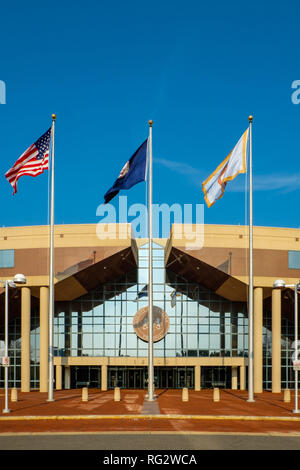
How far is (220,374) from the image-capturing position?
49125 millimetres

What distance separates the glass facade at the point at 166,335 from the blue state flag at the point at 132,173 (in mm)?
19819

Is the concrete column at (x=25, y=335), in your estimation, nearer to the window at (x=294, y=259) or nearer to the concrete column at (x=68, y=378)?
the concrete column at (x=68, y=378)

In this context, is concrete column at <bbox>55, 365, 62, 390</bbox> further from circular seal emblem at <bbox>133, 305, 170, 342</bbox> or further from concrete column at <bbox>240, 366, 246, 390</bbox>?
concrete column at <bbox>240, 366, 246, 390</bbox>

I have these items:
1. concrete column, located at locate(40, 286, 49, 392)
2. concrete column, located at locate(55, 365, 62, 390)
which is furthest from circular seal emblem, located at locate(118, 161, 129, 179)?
concrete column, located at locate(55, 365, 62, 390)

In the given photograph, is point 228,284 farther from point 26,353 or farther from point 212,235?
point 26,353

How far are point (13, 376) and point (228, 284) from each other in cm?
2003

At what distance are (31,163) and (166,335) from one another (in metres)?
23.6

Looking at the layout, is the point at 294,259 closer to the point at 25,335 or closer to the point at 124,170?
the point at 124,170

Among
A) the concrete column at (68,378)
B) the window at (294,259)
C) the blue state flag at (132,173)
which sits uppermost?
the blue state flag at (132,173)

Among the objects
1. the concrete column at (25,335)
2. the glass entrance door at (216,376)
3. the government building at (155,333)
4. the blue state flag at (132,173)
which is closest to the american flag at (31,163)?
the blue state flag at (132,173)

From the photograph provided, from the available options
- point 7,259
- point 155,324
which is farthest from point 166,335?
point 7,259

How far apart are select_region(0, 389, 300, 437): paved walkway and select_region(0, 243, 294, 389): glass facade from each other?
676 inches

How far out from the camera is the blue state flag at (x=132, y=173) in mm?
29641
